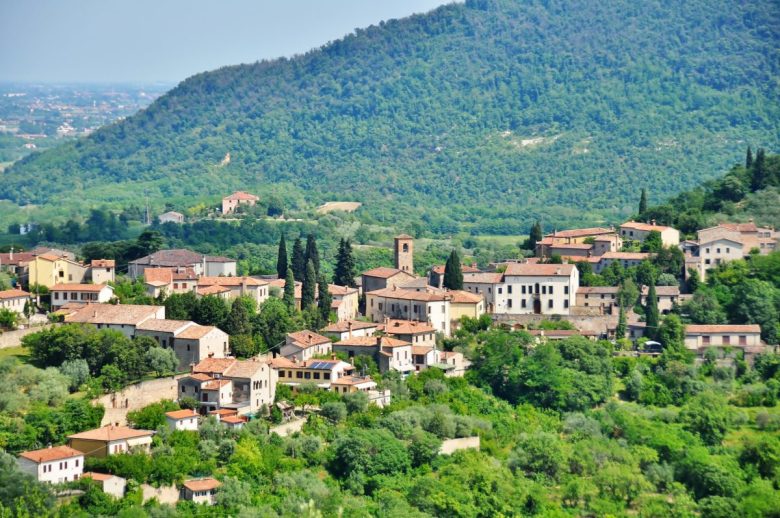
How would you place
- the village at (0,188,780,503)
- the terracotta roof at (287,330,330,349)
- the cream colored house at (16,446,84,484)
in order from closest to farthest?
the cream colored house at (16,446,84,484) < the village at (0,188,780,503) < the terracotta roof at (287,330,330,349)

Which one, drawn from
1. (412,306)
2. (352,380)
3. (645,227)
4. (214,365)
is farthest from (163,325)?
(645,227)

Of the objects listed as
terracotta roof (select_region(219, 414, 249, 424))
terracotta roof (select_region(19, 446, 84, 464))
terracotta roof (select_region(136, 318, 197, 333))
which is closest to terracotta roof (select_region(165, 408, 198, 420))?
terracotta roof (select_region(219, 414, 249, 424))

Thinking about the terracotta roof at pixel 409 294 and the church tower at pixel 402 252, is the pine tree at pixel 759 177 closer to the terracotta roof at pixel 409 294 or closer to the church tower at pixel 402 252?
the church tower at pixel 402 252

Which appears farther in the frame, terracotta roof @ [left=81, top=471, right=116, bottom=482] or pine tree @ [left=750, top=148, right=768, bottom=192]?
pine tree @ [left=750, top=148, right=768, bottom=192]

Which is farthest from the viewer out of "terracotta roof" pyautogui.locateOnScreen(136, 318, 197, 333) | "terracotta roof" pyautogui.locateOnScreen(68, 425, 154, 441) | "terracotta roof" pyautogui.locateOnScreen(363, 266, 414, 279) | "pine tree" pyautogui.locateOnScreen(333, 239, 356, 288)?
"pine tree" pyautogui.locateOnScreen(333, 239, 356, 288)

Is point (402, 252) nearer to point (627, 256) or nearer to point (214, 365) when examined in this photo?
point (627, 256)

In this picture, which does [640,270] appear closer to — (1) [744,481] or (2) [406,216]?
(1) [744,481]

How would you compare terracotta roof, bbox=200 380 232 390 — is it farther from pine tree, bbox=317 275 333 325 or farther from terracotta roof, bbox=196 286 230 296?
terracotta roof, bbox=196 286 230 296
